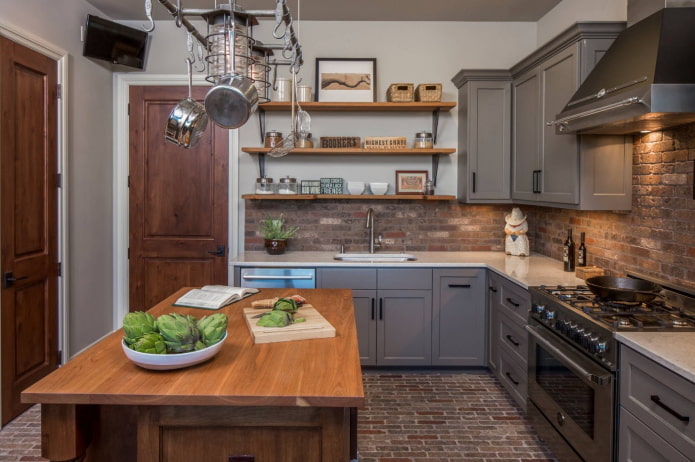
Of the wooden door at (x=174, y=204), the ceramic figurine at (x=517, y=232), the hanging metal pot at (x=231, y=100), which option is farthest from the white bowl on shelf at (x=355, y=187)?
the hanging metal pot at (x=231, y=100)

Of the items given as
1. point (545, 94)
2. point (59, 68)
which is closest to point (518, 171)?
point (545, 94)

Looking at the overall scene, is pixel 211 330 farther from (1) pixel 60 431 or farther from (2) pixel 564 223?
(2) pixel 564 223

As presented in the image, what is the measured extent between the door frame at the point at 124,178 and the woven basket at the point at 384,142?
1124mm

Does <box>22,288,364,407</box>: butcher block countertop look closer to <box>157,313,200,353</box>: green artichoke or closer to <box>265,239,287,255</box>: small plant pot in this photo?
<box>157,313,200,353</box>: green artichoke

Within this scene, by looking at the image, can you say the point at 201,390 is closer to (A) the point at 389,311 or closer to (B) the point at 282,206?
(A) the point at 389,311

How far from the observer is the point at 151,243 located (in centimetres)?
463

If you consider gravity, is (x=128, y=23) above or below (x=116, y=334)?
above

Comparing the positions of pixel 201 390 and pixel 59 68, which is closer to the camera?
pixel 201 390

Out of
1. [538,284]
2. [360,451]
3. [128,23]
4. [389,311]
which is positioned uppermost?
[128,23]

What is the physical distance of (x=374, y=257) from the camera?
14.5ft

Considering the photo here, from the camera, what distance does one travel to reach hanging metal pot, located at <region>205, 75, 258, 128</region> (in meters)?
1.74

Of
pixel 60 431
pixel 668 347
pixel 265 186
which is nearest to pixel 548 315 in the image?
pixel 668 347

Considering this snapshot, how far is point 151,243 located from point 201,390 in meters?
3.36

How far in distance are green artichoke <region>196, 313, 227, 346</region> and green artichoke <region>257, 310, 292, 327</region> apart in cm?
32
